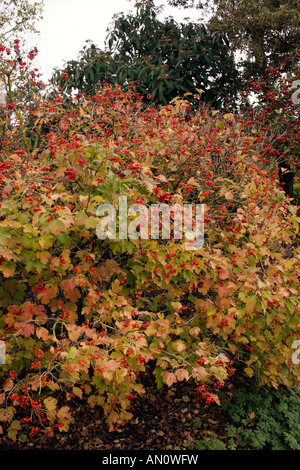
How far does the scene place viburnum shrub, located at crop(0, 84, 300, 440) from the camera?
2496 mm

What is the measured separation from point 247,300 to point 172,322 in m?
0.79

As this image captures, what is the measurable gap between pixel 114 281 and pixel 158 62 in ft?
21.8

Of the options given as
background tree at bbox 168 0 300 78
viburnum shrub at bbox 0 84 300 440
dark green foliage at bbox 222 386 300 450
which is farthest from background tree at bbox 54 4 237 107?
dark green foliage at bbox 222 386 300 450

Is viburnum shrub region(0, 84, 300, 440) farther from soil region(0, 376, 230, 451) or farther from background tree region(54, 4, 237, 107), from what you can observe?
background tree region(54, 4, 237, 107)

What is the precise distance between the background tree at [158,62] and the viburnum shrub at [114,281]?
14.2 ft

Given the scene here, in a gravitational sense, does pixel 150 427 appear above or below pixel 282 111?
below

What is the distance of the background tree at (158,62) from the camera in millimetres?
8039

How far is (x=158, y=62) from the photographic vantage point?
8.33 m

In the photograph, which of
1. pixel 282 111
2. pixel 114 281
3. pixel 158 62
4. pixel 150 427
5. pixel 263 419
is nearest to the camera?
pixel 114 281

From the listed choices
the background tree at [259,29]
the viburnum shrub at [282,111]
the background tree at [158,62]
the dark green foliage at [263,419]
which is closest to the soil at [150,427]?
the dark green foliage at [263,419]

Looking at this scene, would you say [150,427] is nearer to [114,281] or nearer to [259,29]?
[114,281]

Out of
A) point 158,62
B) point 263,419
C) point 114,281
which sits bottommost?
point 263,419

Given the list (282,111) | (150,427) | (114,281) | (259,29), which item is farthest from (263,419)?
(259,29)

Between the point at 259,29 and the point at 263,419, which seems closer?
the point at 263,419
